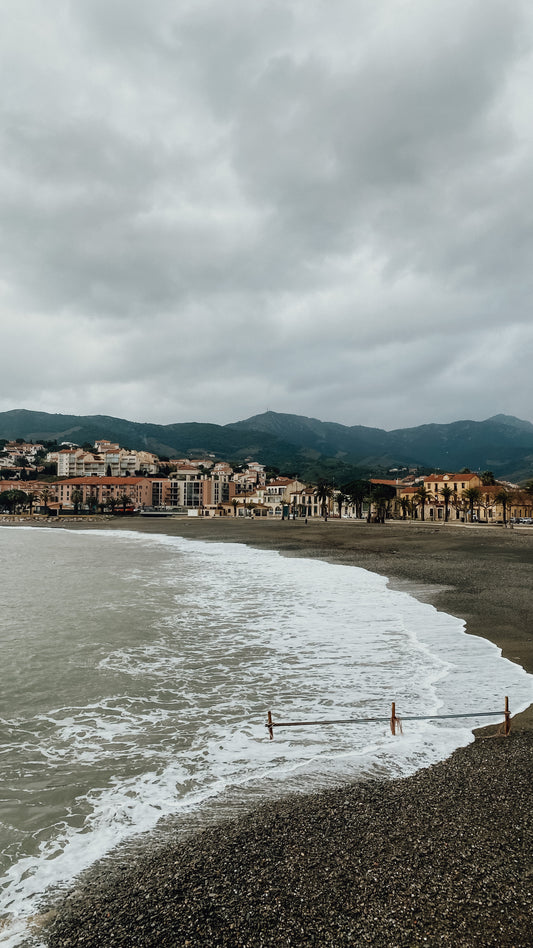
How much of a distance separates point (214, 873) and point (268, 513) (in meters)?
143

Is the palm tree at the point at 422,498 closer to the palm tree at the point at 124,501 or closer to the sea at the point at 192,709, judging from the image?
the sea at the point at 192,709

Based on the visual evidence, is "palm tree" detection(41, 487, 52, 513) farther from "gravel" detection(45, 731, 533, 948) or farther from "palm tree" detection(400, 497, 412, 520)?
"gravel" detection(45, 731, 533, 948)

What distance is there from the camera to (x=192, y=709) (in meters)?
9.85

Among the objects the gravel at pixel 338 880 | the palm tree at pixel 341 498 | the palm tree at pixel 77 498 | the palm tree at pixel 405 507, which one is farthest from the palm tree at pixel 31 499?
the gravel at pixel 338 880

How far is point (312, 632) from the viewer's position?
1600cm

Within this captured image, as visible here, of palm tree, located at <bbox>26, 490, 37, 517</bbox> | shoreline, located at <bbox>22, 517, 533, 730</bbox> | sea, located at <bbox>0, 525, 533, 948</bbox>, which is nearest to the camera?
sea, located at <bbox>0, 525, 533, 948</bbox>

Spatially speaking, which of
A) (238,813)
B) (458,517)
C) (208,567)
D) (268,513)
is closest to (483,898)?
(238,813)

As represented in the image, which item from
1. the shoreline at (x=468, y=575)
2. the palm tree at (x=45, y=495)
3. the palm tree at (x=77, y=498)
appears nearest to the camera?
the shoreline at (x=468, y=575)

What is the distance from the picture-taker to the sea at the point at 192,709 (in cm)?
616

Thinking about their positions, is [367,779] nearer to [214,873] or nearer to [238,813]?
[238,813]

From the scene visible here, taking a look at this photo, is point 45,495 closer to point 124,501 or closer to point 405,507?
point 124,501

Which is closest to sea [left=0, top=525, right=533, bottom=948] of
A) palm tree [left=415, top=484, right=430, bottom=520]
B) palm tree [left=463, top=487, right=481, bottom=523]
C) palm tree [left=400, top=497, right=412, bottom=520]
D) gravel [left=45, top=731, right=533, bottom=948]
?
gravel [left=45, top=731, right=533, bottom=948]

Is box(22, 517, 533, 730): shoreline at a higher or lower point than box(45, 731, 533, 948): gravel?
lower

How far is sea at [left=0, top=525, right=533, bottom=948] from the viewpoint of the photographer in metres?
6.16
